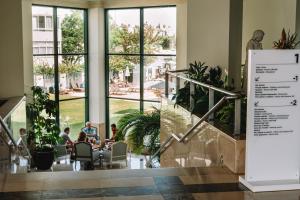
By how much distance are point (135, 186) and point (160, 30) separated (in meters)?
12.4

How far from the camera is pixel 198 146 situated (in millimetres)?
6625

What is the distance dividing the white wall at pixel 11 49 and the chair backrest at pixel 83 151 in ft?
7.63

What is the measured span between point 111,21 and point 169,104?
9.24m

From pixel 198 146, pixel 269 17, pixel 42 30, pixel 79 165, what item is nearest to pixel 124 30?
pixel 42 30

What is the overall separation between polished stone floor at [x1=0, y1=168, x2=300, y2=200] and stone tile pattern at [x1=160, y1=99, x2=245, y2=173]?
0.70ft

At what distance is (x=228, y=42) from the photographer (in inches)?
344

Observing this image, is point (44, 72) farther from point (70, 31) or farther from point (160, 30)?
point (160, 30)

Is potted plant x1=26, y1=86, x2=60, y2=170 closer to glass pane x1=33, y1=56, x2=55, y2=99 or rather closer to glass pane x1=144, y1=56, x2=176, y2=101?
glass pane x1=33, y1=56, x2=55, y2=99

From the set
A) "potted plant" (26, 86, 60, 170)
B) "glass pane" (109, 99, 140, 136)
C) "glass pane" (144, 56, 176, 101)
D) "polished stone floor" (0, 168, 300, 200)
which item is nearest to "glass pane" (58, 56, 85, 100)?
"glass pane" (109, 99, 140, 136)

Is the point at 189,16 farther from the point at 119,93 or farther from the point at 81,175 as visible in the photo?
the point at 119,93

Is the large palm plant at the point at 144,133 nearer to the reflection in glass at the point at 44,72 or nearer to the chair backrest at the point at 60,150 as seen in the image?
the chair backrest at the point at 60,150

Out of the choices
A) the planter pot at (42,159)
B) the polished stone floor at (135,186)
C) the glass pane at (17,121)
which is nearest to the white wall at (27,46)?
the glass pane at (17,121)

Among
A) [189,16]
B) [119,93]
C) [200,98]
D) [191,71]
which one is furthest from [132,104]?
[200,98]

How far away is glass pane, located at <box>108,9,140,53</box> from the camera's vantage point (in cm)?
1725
